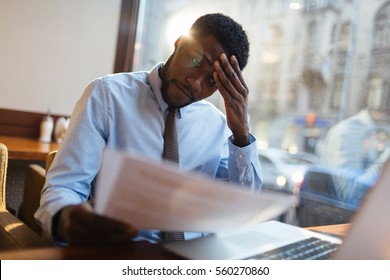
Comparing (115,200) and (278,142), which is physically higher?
(115,200)

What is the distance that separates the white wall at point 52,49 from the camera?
226 centimetres

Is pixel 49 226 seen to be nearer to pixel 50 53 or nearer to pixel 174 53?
pixel 174 53

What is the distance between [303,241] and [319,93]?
6.16ft

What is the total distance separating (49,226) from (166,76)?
54cm

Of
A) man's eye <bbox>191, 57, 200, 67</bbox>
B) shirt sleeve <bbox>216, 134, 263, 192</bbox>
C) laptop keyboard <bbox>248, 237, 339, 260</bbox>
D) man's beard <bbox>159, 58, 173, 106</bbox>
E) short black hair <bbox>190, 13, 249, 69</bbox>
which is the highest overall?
short black hair <bbox>190, 13, 249, 69</bbox>

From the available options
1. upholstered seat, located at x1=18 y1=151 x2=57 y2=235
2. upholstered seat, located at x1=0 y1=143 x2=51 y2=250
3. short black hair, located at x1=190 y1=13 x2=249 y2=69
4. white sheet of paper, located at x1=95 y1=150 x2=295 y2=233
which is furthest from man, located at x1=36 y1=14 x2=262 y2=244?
upholstered seat, located at x1=18 y1=151 x2=57 y2=235

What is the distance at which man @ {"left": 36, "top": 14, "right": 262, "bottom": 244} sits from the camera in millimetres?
812

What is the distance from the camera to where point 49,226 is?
1.98 ft

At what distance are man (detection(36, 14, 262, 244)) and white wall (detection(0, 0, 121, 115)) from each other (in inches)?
61.8

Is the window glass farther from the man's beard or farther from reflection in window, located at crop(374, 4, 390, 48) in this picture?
the man's beard

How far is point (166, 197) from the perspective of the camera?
1.25 feet

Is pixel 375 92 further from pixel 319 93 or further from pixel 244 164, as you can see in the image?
pixel 244 164

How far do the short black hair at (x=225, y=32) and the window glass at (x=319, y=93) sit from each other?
0.83 m

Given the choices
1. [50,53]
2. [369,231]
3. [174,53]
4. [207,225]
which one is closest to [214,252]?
[207,225]
